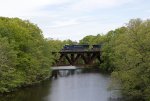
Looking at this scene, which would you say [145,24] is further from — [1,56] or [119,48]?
[1,56]

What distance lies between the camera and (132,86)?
41875mm

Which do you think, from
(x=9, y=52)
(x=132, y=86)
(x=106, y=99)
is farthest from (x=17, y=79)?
(x=132, y=86)

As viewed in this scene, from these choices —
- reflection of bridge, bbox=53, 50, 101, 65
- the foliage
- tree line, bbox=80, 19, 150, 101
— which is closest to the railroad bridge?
reflection of bridge, bbox=53, 50, 101, 65

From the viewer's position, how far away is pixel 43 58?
72750mm

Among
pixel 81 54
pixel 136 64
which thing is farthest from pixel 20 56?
pixel 81 54

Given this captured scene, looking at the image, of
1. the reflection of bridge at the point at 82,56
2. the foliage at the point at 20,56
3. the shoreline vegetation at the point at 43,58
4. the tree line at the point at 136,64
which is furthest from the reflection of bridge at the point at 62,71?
the tree line at the point at 136,64

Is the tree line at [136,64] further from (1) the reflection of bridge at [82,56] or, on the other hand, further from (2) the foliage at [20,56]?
(1) the reflection of bridge at [82,56]

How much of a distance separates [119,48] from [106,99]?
6578mm

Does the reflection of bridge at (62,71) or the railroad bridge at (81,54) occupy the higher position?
the railroad bridge at (81,54)

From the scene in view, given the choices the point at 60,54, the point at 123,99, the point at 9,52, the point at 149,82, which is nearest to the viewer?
the point at 149,82

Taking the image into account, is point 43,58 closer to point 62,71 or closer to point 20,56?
point 20,56

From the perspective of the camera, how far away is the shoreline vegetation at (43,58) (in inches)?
1614

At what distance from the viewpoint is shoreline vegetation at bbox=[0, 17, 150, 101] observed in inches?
1614

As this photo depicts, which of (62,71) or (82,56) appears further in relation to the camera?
(82,56)
